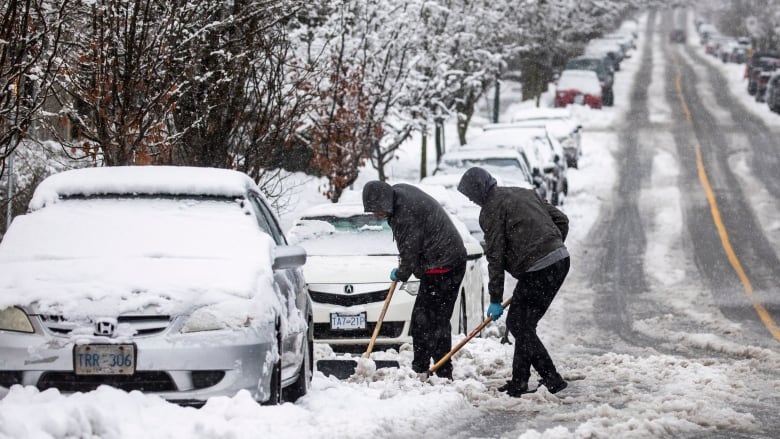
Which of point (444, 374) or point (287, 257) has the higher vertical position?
point (287, 257)

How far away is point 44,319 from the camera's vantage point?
596cm

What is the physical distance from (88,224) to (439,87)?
2028 cm

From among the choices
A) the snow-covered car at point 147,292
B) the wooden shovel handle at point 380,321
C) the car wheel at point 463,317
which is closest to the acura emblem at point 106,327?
the snow-covered car at point 147,292

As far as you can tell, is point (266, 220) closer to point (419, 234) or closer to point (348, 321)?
point (419, 234)

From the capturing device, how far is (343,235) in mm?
11281

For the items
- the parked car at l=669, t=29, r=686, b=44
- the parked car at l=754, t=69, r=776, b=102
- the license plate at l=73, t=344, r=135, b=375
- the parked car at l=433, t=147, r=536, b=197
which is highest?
the license plate at l=73, t=344, r=135, b=375

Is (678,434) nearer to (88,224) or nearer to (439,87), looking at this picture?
(88,224)

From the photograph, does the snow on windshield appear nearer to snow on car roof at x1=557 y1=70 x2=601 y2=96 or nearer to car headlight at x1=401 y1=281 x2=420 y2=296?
car headlight at x1=401 y1=281 x2=420 y2=296

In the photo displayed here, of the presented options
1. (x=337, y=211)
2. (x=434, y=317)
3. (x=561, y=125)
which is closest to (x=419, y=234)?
(x=434, y=317)

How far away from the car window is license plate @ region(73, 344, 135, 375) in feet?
5.75

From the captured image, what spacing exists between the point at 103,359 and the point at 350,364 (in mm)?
3657

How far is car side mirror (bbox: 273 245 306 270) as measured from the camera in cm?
680

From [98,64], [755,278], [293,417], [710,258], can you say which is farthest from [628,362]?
[710,258]

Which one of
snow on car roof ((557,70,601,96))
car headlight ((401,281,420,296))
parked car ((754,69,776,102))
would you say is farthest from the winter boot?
parked car ((754,69,776,102))
